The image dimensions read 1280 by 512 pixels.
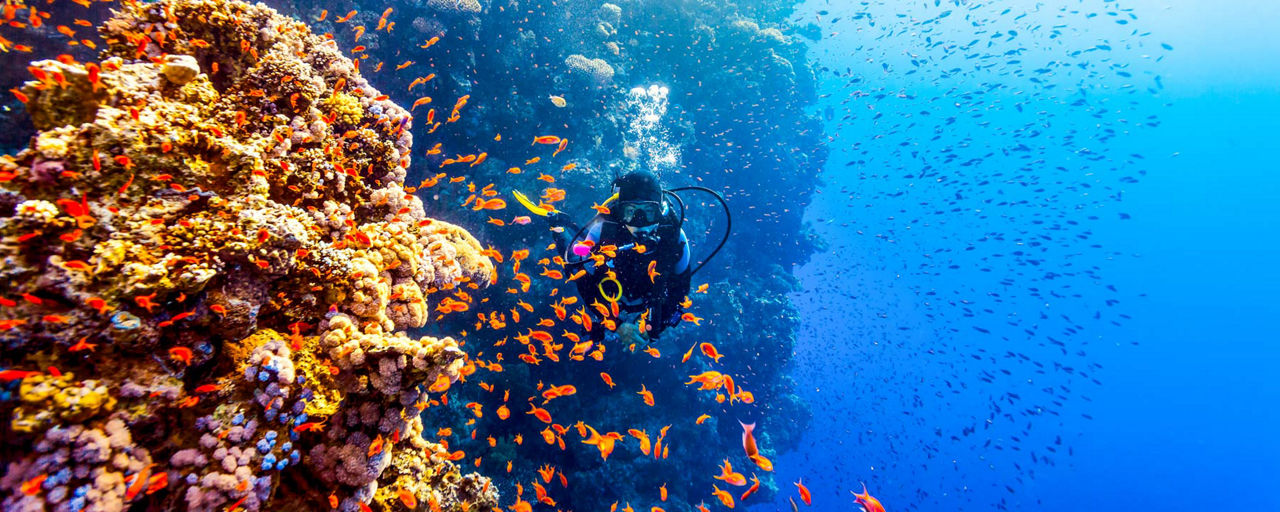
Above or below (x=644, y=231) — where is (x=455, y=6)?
above

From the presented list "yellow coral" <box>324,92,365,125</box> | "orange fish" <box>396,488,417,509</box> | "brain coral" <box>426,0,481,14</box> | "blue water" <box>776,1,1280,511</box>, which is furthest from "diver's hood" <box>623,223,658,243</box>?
"blue water" <box>776,1,1280,511</box>

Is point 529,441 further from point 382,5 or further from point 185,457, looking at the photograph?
point 382,5

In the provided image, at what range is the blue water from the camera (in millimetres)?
57656

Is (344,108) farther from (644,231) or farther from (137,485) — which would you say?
(644,231)

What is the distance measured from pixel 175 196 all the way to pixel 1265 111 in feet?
457

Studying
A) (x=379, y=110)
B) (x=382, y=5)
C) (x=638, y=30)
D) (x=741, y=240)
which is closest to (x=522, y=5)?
→ (x=382, y=5)

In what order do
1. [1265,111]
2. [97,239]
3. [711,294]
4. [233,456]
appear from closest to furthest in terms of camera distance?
[97,239]
[233,456]
[711,294]
[1265,111]

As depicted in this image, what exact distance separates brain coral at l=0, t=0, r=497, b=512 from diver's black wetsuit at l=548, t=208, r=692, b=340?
8.10 feet

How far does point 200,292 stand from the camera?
2.29m

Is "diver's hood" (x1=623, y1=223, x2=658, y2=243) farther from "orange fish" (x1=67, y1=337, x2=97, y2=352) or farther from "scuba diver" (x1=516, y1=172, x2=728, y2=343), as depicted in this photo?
"orange fish" (x1=67, y1=337, x2=97, y2=352)

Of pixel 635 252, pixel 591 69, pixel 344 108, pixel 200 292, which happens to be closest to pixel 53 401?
pixel 200 292

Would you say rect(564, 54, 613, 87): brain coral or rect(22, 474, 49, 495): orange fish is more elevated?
rect(22, 474, 49, 495): orange fish

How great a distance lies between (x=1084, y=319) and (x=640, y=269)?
101 m

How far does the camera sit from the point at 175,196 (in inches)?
91.1
